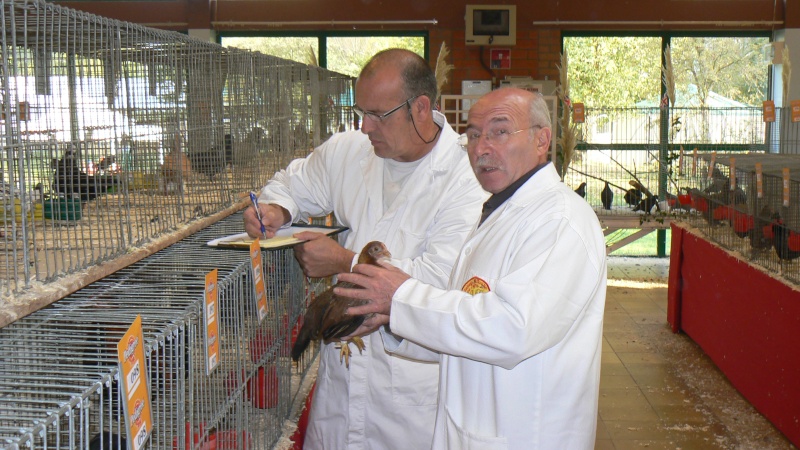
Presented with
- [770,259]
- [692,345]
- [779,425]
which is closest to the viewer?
[779,425]

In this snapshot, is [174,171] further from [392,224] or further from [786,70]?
[786,70]

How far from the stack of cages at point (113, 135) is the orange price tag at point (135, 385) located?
42cm

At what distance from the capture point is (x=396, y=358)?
8.34 ft

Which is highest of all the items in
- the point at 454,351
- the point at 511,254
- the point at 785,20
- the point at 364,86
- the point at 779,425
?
the point at 785,20

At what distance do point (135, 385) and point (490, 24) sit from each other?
8.41m

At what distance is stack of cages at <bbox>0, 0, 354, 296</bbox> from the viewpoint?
1.72 meters

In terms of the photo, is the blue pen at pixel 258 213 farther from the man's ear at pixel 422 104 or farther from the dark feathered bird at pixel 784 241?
the dark feathered bird at pixel 784 241

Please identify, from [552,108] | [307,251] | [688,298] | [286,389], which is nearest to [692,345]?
[688,298]

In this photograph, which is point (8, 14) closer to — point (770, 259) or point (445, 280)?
point (445, 280)

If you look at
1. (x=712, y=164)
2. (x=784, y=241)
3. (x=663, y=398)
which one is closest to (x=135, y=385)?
(x=784, y=241)

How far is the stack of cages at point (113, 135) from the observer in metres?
1.72

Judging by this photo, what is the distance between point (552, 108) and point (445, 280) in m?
6.41

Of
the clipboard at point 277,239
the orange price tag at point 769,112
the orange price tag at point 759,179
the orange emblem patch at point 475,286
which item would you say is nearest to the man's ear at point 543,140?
the orange emblem patch at point 475,286

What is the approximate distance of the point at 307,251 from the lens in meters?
2.39
